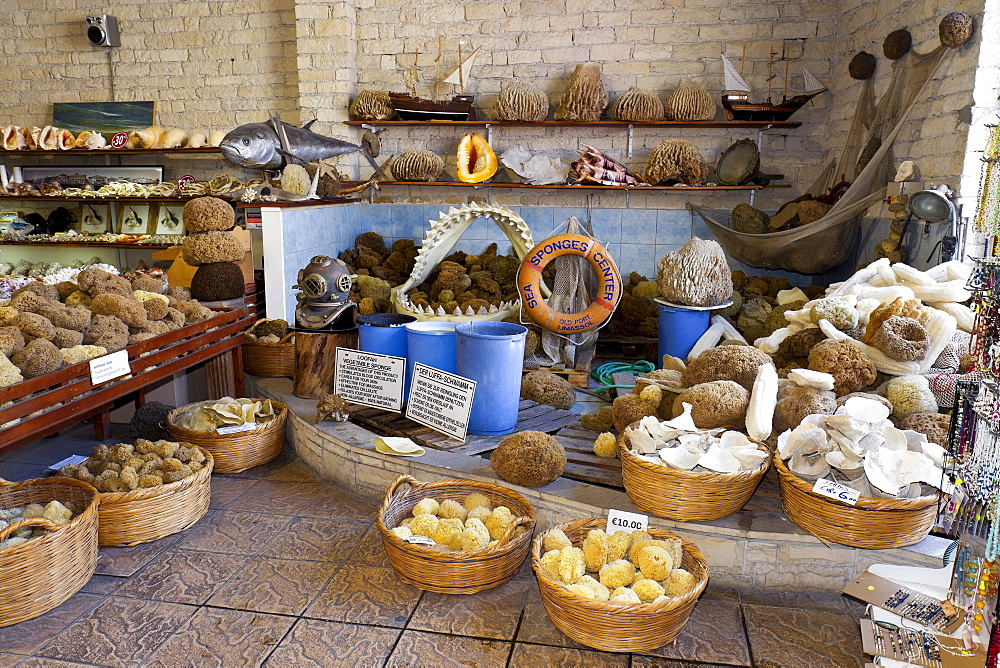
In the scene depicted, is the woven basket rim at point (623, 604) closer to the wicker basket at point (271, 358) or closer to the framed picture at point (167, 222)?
the wicker basket at point (271, 358)

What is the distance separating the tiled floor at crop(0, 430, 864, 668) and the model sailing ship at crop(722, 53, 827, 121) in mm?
4088

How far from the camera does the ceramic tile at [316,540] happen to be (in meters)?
2.65

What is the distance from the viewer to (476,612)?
2.30 meters

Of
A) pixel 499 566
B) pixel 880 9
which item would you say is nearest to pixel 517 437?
pixel 499 566

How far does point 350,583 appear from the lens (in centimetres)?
246

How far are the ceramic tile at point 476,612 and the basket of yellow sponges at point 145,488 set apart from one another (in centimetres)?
106

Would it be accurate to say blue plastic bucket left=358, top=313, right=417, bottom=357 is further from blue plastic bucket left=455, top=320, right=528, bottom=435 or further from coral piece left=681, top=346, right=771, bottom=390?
coral piece left=681, top=346, right=771, bottom=390

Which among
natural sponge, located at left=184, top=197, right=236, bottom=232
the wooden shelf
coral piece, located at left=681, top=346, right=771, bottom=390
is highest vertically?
the wooden shelf

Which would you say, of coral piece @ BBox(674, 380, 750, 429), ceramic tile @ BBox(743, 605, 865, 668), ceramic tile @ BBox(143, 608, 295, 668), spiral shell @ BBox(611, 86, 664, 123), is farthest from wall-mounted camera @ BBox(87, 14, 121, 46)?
ceramic tile @ BBox(743, 605, 865, 668)

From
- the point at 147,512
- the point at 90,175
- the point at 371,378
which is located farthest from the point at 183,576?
the point at 90,175

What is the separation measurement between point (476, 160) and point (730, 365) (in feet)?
12.3

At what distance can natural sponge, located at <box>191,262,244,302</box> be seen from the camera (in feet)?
14.3

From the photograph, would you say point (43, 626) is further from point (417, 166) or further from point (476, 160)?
point (476, 160)

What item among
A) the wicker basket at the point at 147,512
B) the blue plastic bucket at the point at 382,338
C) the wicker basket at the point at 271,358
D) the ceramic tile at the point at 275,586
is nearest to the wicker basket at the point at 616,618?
the ceramic tile at the point at 275,586
